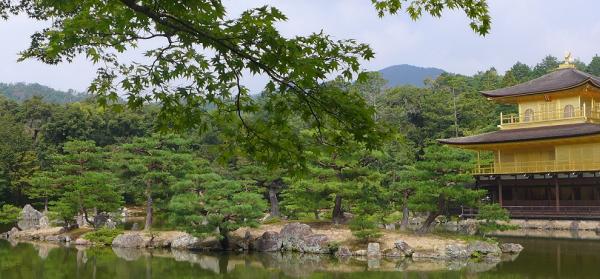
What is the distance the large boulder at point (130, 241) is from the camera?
68.2ft

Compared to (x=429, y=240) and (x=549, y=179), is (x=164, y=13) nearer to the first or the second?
(x=429, y=240)

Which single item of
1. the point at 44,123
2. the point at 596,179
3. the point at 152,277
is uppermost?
the point at 44,123

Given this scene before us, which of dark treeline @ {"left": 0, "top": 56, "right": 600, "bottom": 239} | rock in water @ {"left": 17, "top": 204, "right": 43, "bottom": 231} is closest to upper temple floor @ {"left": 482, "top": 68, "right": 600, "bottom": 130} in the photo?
dark treeline @ {"left": 0, "top": 56, "right": 600, "bottom": 239}

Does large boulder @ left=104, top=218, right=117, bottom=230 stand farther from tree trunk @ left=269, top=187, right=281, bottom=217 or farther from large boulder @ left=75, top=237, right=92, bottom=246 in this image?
tree trunk @ left=269, top=187, right=281, bottom=217

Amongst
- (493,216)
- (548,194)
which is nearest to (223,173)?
(548,194)

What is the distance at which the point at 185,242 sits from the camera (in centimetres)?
1994

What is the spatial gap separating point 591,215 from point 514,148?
506 centimetres

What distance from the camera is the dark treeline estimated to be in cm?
1703

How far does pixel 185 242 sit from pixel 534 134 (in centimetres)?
1687

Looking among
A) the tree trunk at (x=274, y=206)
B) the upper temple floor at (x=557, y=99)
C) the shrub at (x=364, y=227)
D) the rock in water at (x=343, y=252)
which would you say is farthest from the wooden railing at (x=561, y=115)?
the rock in water at (x=343, y=252)

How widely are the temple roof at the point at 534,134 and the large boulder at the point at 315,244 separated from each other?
1252 cm

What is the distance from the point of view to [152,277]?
44.4 ft

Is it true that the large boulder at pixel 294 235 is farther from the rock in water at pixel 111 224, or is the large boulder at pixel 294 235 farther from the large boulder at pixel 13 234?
the large boulder at pixel 13 234

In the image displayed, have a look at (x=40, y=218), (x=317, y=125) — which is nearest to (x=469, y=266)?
(x=317, y=125)
